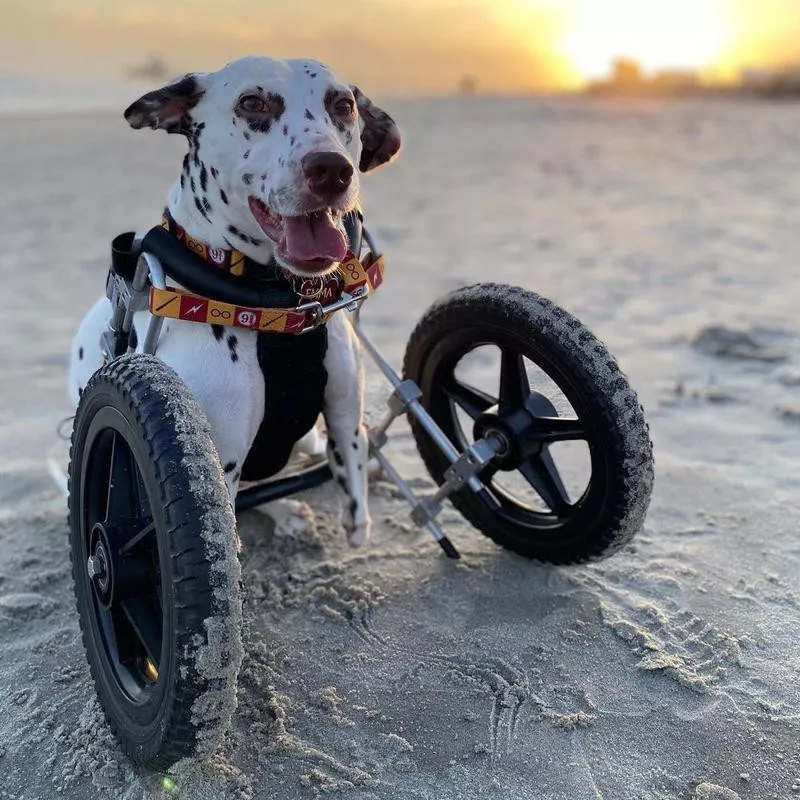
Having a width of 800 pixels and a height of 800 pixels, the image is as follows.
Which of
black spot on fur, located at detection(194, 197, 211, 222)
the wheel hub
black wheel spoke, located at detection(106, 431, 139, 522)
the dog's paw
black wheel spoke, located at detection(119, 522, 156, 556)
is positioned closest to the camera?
black wheel spoke, located at detection(119, 522, 156, 556)

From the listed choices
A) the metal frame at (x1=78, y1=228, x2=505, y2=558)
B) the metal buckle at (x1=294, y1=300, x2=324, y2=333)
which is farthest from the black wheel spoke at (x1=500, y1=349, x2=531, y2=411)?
the metal buckle at (x1=294, y1=300, x2=324, y2=333)

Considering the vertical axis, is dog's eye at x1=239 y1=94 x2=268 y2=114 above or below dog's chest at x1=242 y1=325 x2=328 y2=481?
above

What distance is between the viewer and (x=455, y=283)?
6.88m

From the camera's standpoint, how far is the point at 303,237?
2.20 meters

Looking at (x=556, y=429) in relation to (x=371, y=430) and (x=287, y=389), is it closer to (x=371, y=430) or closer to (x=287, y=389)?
(x=371, y=430)

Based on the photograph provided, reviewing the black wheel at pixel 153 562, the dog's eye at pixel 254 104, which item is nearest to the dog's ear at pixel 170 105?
the dog's eye at pixel 254 104

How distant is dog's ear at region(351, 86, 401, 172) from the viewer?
104 inches

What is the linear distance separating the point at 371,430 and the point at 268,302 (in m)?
0.98

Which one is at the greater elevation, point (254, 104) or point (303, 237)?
point (254, 104)

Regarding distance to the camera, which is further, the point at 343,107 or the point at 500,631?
the point at 500,631

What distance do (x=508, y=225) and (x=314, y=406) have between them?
22.8ft

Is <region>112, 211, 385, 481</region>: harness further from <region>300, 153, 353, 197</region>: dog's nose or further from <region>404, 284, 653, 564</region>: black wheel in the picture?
<region>404, 284, 653, 564</region>: black wheel

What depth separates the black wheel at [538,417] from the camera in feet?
8.37

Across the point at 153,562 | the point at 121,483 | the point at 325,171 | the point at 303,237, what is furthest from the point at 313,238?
the point at 153,562
